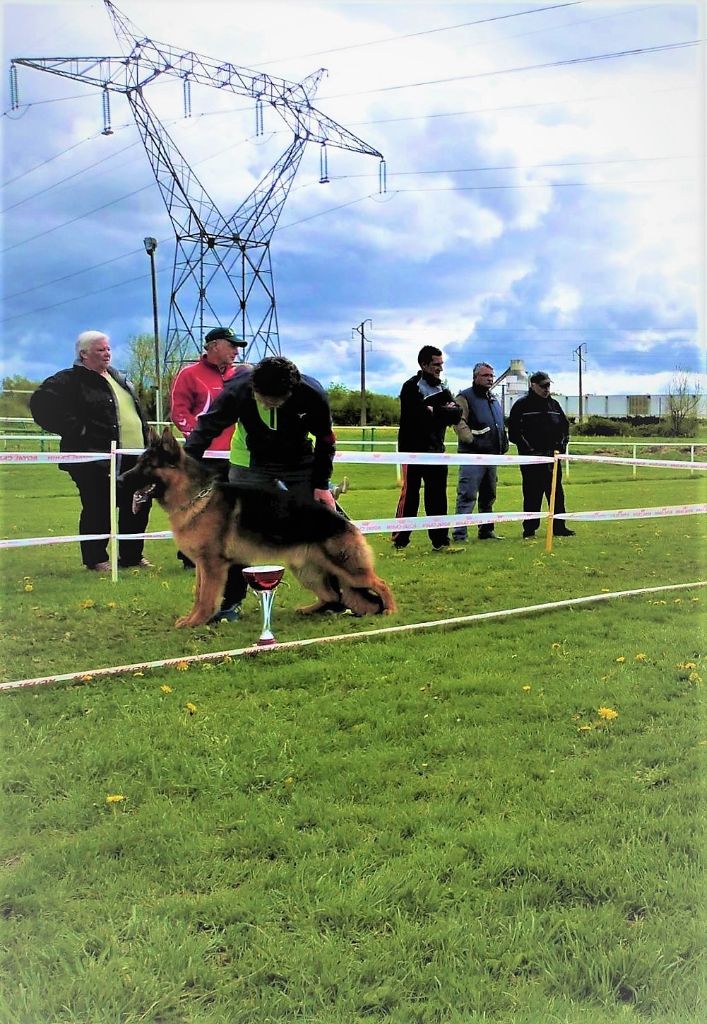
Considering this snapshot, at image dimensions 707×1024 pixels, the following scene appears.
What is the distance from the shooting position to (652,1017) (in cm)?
156

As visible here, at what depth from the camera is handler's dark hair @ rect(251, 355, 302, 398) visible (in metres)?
4.12

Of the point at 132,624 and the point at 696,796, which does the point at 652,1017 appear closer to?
the point at 696,796

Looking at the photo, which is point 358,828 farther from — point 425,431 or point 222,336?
point 425,431

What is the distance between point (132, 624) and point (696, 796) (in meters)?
3.31

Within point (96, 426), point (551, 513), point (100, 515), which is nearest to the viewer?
point (96, 426)

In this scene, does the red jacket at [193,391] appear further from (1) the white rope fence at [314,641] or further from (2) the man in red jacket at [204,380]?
(1) the white rope fence at [314,641]

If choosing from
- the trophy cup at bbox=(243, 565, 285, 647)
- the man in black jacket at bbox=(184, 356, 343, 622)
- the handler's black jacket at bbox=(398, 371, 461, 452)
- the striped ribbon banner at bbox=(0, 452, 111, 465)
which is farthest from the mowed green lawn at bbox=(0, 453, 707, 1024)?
the handler's black jacket at bbox=(398, 371, 461, 452)

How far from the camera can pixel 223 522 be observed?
4.32m

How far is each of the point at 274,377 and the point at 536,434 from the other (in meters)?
4.80

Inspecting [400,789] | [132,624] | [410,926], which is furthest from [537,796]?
[132,624]

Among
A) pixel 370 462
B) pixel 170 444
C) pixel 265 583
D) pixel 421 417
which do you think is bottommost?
pixel 265 583

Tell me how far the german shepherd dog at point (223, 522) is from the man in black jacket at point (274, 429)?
11 centimetres

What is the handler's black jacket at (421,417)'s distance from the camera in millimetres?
6852

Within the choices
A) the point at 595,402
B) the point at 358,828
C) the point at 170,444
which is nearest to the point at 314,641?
the point at 170,444
